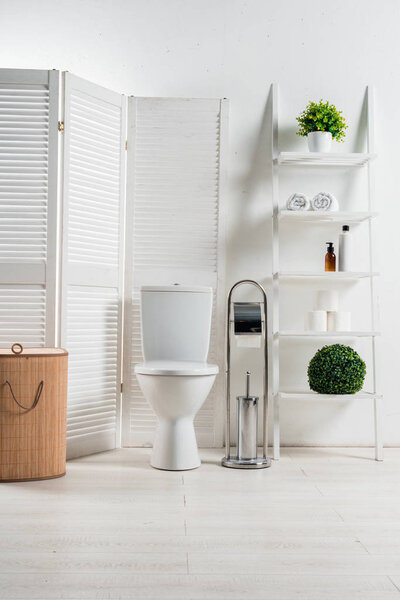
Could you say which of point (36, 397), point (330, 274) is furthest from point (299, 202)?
point (36, 397)

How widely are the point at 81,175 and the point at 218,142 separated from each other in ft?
2.45

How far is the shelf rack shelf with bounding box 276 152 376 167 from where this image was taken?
3070mm

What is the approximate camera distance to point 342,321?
309cm

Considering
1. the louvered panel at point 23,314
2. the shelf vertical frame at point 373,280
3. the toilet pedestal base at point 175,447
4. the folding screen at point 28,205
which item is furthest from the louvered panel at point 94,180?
the shelf vertical frame at point 373,280

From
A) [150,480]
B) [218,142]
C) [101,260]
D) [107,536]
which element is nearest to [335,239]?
[218,142]

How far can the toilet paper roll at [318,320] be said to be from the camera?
10.0ft

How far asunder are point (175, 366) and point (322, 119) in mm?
1428

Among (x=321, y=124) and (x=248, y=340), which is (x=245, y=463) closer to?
(x=248, y=340)

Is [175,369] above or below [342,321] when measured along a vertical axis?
below

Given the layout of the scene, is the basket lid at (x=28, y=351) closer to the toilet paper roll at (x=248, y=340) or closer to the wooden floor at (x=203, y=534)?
the wooden floor at (x=203, y=534)

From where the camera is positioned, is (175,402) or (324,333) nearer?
(175,402)

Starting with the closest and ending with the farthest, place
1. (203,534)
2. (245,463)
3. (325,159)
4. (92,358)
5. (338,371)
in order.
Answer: (203,534) < (245,463) < (338,371) < (92,358) < (325,159)

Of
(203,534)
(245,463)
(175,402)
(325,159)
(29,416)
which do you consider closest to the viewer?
(203,534)

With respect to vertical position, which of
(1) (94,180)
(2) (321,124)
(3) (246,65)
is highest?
(3) (246,65)
